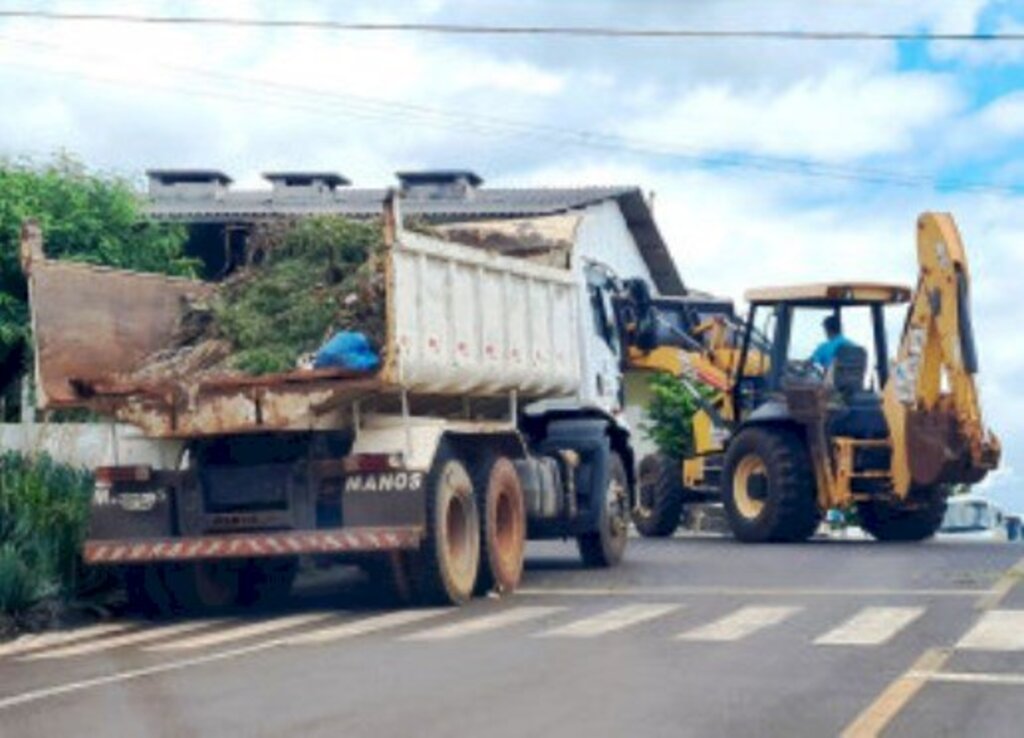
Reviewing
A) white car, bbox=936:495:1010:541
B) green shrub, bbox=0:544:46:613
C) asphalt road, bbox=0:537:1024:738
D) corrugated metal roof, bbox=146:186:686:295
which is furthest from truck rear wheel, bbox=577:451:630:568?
white car, bbox=936:495:1010:541

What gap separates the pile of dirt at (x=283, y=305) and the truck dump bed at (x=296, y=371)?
0.32m

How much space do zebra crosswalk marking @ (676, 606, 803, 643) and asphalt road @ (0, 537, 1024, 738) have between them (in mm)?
27

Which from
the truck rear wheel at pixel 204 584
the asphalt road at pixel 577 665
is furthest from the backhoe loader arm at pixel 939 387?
the truck rear wheel at pixel 204 584

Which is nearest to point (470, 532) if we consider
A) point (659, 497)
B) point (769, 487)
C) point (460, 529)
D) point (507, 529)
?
point (460, 529)

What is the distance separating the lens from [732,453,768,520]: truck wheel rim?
2456 centimetres

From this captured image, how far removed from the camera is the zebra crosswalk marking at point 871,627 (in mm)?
13281

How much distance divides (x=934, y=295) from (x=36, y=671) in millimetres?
13503

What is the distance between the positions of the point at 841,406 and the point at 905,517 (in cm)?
209

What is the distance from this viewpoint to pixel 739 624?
571 inches

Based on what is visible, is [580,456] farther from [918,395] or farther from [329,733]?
[329,733]

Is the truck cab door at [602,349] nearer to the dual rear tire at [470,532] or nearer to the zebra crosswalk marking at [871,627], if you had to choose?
the dual rear tire at [470,532]

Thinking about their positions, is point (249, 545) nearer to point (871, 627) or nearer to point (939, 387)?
point (871, 627)

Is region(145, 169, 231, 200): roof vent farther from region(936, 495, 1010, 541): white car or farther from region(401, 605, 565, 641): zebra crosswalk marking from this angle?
region(401, 605, 565, 641): zebra crosswalk marking

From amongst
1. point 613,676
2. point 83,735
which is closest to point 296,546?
point 613,676
